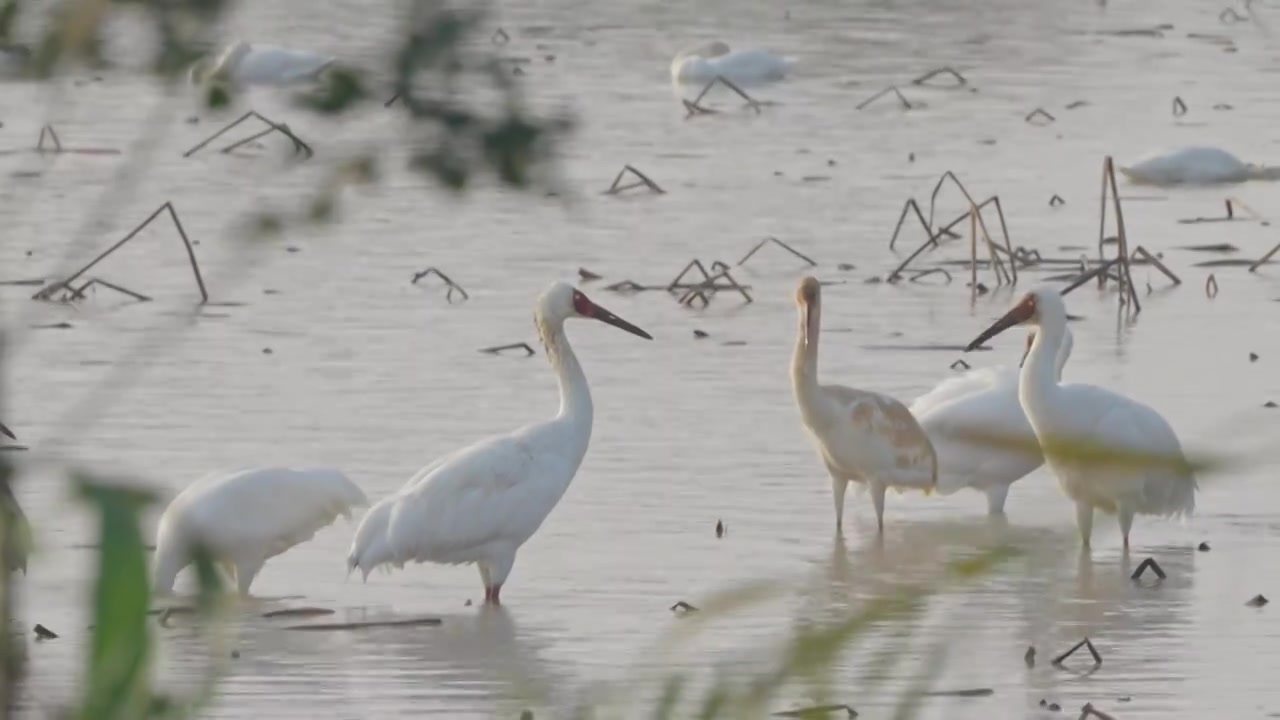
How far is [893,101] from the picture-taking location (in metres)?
23.0

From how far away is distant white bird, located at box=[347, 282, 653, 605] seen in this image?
27.8ft

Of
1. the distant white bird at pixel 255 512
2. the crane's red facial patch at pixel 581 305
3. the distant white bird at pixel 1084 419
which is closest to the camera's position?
the distant white bird at pixel 255 512

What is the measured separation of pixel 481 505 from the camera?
8.59m

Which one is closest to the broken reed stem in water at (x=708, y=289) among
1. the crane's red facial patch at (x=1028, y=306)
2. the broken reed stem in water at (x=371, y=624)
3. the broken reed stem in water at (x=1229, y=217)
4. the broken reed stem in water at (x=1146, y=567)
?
the broken reed stem in water at (x=1229, y=217)

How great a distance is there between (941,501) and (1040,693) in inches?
132

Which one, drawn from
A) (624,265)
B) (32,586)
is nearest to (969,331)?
(624,265)

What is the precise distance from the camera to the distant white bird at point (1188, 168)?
17.8m

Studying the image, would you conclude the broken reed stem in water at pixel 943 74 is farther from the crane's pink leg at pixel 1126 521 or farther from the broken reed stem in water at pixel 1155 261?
the crane's pink leg at pixel 1126 521

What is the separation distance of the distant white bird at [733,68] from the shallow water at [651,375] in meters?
0.31

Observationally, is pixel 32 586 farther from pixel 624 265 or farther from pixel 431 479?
pixel 624 265

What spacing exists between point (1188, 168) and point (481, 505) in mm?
10192

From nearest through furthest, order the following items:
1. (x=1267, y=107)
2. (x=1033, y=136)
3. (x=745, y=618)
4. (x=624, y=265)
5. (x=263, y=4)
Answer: (x=745, y=618) < (x=624, y=265) < (x=1033, y=136) < (x=1267, y=107) < (x=263, y=4)

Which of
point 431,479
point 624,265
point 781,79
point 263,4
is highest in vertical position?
point 431,479

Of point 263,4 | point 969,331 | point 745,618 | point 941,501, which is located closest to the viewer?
point 745,618
